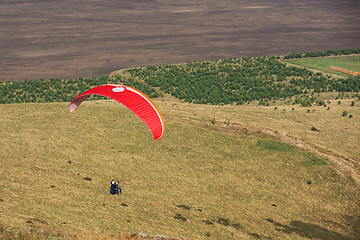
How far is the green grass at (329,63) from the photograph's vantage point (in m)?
99.7

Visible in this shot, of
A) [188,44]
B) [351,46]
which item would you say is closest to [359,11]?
[351,46]

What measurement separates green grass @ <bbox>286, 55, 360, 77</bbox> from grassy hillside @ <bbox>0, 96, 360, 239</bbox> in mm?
48750

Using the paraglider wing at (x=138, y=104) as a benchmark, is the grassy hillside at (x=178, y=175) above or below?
below

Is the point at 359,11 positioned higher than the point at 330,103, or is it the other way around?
→ the point at 359,11

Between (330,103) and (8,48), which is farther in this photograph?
(8,48)

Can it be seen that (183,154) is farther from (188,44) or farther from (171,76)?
(188,44)

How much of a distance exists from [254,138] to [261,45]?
8078 centimetres

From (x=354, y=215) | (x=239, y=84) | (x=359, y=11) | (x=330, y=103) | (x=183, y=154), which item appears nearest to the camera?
(x=354, y=215)

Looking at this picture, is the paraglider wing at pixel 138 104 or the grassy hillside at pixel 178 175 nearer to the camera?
the grassy hillside at pixel 178 175

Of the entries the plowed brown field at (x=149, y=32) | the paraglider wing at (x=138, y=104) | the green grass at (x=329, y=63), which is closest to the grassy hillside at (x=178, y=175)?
the paraglider wing at (x=138, y=104)

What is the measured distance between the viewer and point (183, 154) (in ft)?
134

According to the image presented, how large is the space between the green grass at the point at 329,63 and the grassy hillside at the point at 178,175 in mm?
48750

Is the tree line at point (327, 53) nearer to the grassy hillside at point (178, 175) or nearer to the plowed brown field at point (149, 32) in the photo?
the plowed brown field at point (149, 32)

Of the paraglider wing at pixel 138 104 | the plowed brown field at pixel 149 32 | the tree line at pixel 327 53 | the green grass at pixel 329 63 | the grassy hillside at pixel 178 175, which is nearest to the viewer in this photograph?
the grassy hillside at pixel 178 175
